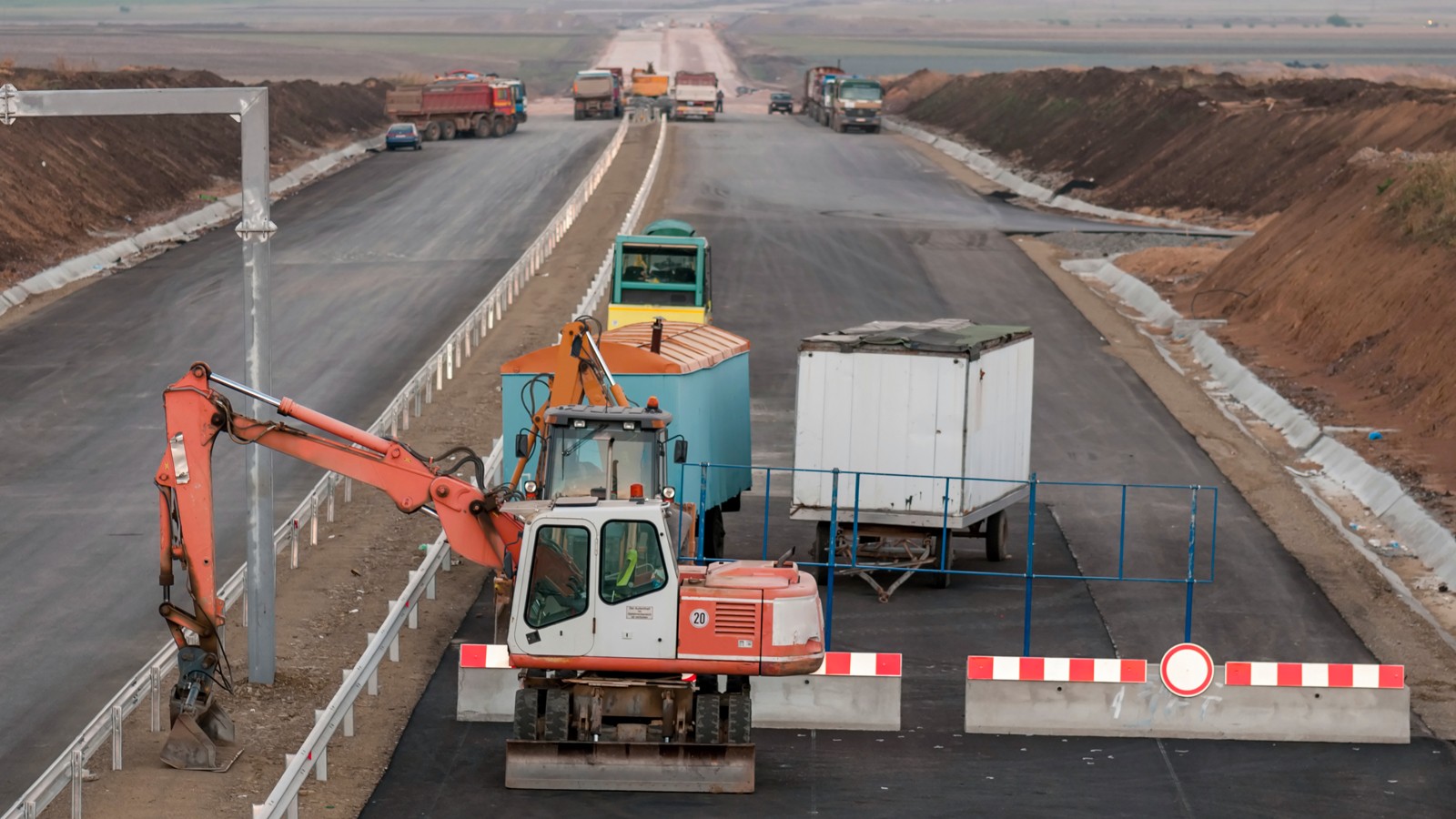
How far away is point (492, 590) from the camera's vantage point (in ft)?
75.9

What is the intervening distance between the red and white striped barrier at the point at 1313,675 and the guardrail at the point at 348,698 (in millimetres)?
8615

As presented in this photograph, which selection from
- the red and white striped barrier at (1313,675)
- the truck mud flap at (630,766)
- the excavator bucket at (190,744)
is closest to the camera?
the truck mud flap at (630,766)

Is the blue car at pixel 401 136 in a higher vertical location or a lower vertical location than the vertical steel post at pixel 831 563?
higher

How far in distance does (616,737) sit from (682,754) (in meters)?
0.71

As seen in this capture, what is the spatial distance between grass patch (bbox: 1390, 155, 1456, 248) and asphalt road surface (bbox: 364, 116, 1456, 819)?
726 centimetres

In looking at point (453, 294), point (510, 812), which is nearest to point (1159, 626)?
point (510, 812)

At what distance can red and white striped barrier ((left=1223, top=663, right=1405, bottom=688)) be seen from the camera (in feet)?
59.0

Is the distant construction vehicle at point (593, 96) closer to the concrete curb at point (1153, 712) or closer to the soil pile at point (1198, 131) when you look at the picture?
the soil pile at point (1198, 131)

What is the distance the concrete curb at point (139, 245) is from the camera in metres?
43.9

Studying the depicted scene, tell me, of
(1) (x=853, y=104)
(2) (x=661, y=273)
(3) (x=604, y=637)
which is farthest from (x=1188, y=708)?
(1) (x=853, y=104)

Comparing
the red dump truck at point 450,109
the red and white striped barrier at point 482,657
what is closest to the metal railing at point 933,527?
the red and white striped barrier at point 482,657

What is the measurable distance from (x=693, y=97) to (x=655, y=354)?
79.8 meters

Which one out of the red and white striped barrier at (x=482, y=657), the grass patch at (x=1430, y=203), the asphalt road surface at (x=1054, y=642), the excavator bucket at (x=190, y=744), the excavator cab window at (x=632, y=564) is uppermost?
the grass patch at (x=1430, y=203)

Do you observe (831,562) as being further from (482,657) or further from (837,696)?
(482,657)
